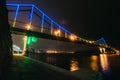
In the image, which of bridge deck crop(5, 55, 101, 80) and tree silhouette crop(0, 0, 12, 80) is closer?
tree silhouette crop(0, 0, 12, 80)

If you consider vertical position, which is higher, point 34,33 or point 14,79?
point 34,33

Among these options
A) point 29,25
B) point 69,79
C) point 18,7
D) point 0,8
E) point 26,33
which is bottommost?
point 69,79

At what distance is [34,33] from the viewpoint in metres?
52.8

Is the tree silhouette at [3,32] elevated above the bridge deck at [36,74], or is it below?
above

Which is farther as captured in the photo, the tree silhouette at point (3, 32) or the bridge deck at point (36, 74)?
the bridge deck at point (36, 74)

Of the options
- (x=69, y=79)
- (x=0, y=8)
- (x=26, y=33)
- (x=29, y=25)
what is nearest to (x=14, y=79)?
(x=69, y=79)

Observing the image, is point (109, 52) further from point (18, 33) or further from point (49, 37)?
point (18, 33)

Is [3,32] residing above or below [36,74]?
above

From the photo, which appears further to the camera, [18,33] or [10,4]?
[10,4]

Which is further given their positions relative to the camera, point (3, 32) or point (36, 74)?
point (36, 74)

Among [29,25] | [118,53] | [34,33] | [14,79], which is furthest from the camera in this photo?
[118,53]

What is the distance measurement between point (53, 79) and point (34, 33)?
156 feet

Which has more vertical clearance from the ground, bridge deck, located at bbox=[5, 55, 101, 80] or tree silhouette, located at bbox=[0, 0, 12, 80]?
tree silhouette, located at bbox=[0, 0, 12, 80]

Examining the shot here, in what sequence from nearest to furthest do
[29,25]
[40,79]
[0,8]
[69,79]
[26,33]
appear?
[0,8] < [40,79] < [69,79] < [26,33] < [29,25]
